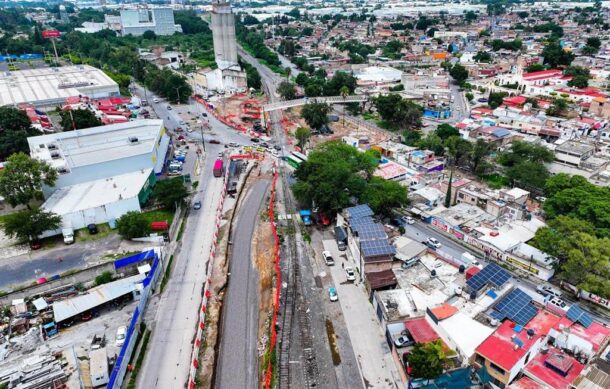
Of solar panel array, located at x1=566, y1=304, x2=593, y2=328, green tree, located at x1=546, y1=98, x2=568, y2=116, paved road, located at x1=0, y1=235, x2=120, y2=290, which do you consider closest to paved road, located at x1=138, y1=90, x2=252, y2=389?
paved road, located at x1=0, y1=235, x2=120, y2=290

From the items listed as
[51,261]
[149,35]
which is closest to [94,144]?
[51,261]

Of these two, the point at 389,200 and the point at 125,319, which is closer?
the point at 125,319

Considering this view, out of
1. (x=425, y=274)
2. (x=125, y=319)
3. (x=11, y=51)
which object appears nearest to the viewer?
(x=125, y=319)

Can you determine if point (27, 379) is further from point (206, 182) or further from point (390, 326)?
point (206, 182)

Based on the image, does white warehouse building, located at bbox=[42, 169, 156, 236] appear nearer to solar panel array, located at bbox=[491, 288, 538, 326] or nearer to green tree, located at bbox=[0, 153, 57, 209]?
green tree, located at bbox=[0, 153, 57, 209]

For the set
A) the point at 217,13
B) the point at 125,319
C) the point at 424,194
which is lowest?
the point at 125,319

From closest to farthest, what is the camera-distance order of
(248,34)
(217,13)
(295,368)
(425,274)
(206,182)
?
(295,368)
(425,274)
(206,182)
(217,13)
(248,34)

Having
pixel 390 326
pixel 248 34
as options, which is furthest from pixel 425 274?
pixel 248 34

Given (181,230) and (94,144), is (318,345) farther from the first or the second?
(94,144)
